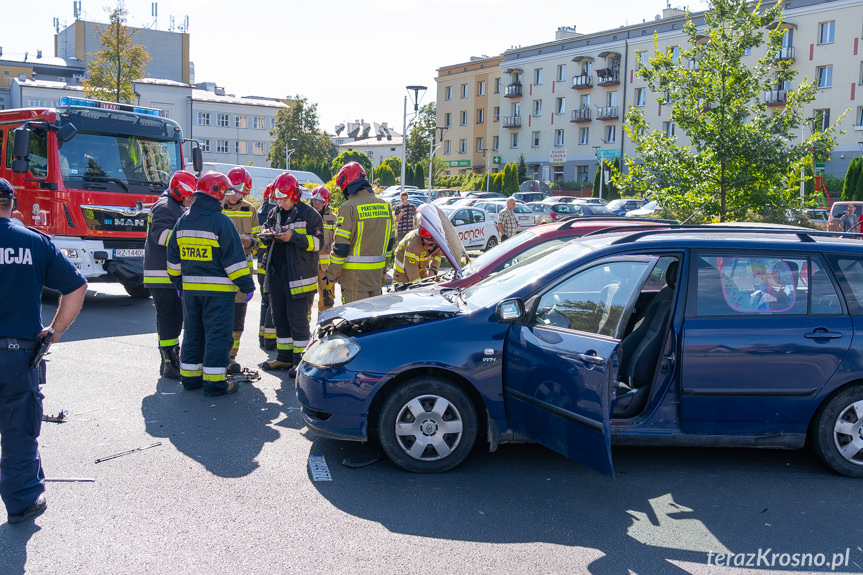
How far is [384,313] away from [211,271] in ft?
7.33

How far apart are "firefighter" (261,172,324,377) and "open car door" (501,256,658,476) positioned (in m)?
3.18

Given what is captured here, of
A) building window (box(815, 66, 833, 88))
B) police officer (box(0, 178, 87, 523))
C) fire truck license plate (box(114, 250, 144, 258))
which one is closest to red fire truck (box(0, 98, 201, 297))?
fire truck license plate (box(114, 250, 144, 258))

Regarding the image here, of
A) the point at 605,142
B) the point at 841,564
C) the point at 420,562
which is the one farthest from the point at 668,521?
the point at 605,142

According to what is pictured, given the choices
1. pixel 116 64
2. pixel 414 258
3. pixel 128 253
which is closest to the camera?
pixel 414 258

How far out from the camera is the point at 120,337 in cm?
927

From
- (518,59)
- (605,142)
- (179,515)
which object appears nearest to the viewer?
(179,515)

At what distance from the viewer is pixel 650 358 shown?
498 centimetres

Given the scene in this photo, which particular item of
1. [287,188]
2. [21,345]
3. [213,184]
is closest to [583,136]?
[287,188]

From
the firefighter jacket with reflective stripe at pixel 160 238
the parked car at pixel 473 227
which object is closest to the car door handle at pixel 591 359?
the firefighter jacket with reflective stripe at pixel 160 238

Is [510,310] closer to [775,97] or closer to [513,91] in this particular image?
[775,97]

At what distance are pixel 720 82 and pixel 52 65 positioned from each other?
98954 mm

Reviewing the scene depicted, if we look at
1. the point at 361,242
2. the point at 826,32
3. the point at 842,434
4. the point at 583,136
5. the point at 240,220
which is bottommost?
the point at 842,434

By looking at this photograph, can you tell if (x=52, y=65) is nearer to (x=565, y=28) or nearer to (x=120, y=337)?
(x=565, y=28)

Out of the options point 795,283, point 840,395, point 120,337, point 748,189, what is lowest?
point 120,337
